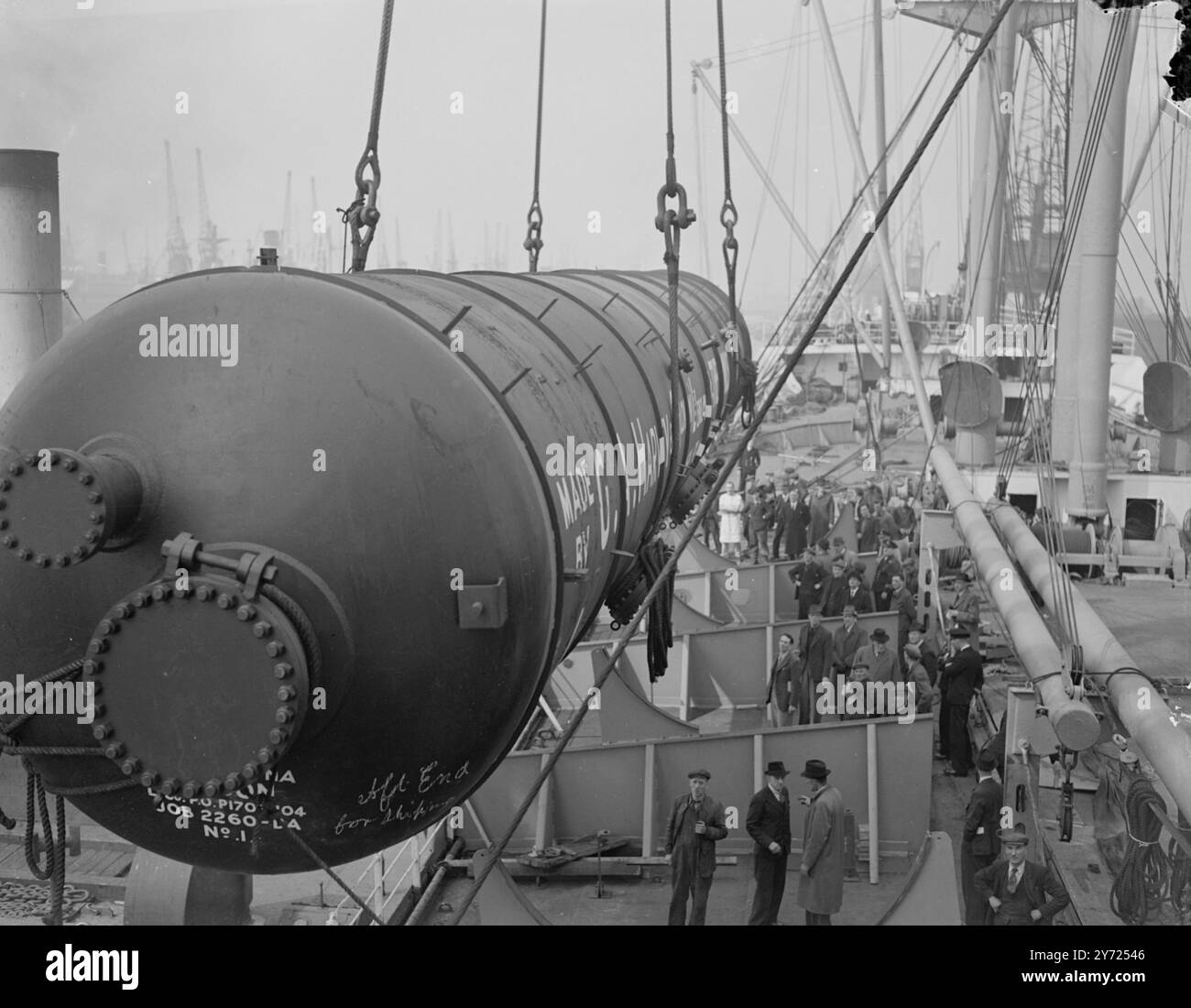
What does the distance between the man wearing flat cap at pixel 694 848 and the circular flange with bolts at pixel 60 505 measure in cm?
467

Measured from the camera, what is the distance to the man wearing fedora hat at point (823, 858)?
6719 mm

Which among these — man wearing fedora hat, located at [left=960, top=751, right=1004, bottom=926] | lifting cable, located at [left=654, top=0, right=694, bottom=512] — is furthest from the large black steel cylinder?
man wearing fedora hat, located at [left=960, top=751, right=1004, bottom=926]

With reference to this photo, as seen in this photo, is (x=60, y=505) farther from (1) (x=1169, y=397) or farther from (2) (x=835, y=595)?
(1) (x=1169, y=397)

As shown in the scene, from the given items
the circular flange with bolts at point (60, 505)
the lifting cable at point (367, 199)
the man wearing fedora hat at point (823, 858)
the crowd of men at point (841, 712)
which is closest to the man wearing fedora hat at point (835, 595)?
the crowd of men at point (841, 712)

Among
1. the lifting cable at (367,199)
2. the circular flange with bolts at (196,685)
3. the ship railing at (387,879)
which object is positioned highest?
the lifting cable at (367,199)

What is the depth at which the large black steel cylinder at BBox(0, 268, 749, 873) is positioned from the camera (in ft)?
8.93

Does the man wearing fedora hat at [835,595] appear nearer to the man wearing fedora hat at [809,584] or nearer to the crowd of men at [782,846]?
the man wearing fedora hat at [809,584]

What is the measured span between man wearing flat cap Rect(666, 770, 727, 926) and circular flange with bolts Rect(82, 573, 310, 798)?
445 cm

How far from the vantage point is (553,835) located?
313 inches

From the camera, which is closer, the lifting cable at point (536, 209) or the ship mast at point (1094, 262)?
the lifting cable at point (536, 209)

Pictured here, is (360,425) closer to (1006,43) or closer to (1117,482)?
(1117,482)

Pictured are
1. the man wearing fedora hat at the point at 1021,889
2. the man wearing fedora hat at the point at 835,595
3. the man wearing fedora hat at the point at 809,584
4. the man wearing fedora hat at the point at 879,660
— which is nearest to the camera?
the man wearing fedora hat at the point at 1021,889

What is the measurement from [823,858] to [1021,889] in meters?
1.02

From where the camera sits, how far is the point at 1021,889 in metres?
6.19
